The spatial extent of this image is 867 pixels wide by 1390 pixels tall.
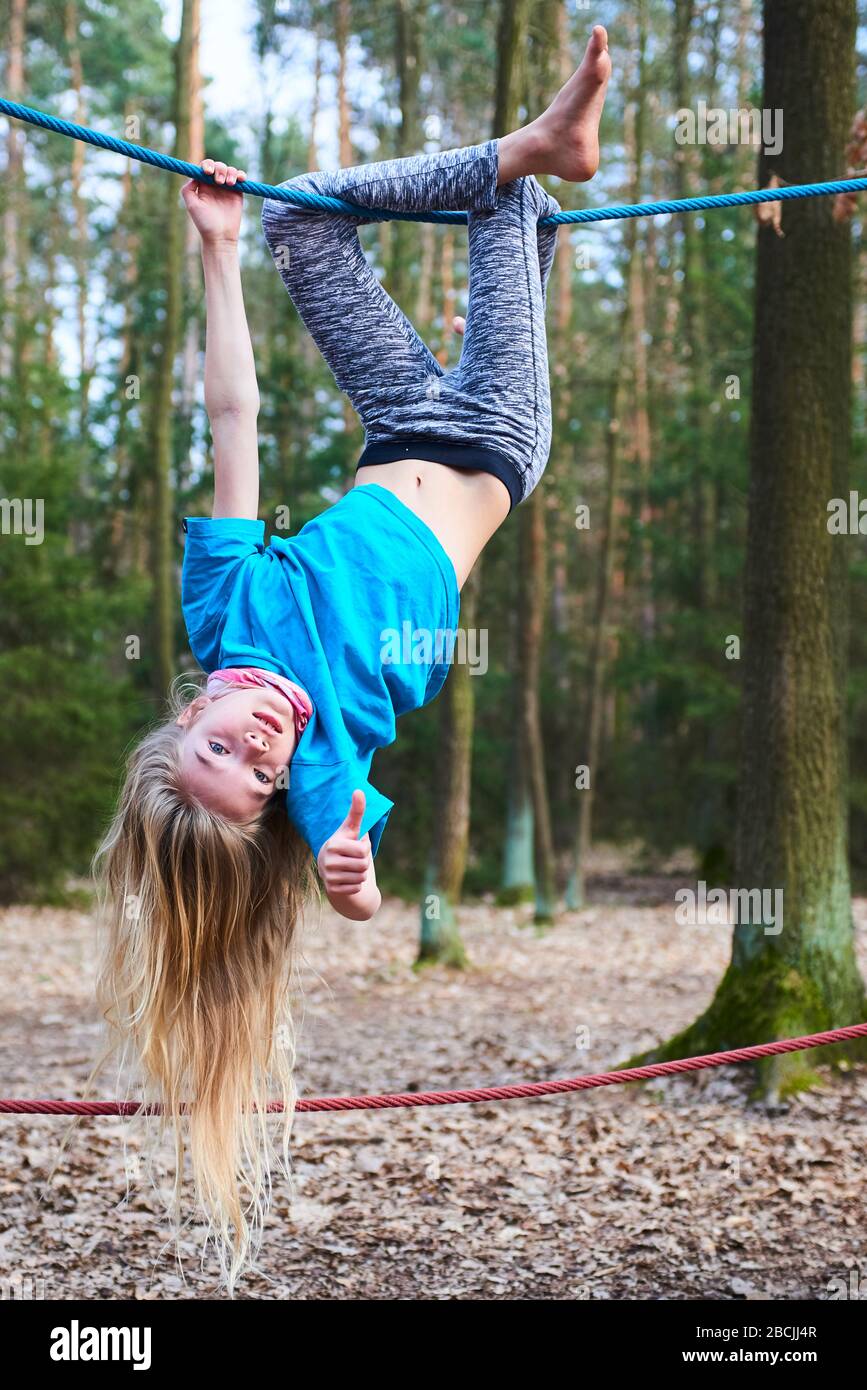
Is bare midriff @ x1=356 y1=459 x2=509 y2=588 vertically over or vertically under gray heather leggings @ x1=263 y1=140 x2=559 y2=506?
under

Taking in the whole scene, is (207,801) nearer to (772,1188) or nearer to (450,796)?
(772,1188)

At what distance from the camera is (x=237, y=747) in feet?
7.99

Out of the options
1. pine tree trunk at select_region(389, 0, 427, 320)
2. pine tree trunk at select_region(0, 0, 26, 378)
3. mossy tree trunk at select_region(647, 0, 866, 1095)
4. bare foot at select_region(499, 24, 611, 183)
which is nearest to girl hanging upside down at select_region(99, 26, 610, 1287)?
bare foot at select_region(499, 24, 611, 183)

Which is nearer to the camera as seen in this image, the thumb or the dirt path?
the thumb

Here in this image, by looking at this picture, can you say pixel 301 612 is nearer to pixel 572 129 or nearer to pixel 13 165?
pixel 572 129

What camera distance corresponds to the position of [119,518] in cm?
1584

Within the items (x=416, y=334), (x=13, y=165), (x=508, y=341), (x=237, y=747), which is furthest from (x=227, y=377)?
(x=13, y=165)

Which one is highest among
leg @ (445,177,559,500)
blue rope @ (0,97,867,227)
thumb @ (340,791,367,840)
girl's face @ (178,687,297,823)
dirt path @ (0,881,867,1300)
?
blue rope @ (0,97,867,227)

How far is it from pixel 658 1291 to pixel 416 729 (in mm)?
10390

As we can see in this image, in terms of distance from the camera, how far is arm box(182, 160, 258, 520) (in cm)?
265

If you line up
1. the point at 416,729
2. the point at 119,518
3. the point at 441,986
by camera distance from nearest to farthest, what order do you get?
the point at 441,986 → the point at 416,729 → the point at 119,518

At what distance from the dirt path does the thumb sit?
65 cm

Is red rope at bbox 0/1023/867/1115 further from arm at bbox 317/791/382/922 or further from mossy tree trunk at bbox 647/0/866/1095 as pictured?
mossy tree trunk at bbox 647/0/866/1095
